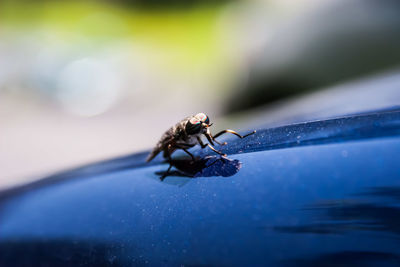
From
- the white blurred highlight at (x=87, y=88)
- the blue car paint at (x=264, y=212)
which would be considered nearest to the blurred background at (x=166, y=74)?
the white blurred highlight at (x=87, y=88)

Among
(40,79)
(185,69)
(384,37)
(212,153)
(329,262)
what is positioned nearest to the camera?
(329,262)

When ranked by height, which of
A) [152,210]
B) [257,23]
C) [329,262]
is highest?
[257,23]

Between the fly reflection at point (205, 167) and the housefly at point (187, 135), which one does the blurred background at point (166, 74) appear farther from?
the fly reflection at point (205, 167)

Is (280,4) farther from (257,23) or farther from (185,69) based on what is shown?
(185,69)

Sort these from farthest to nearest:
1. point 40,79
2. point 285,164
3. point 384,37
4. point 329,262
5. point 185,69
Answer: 1. point 185,69
2. point 40,79
3. point 384,37
4. point 285,164
5. point 329,262

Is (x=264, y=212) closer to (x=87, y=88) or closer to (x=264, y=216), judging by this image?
(x=264, y=216)

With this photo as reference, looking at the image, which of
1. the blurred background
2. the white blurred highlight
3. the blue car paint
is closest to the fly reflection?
the blue car paint

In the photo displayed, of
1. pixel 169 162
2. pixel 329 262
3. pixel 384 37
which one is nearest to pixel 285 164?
pixel 329 262

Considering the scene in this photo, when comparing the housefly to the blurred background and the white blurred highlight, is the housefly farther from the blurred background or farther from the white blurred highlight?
the white blurred highlight
